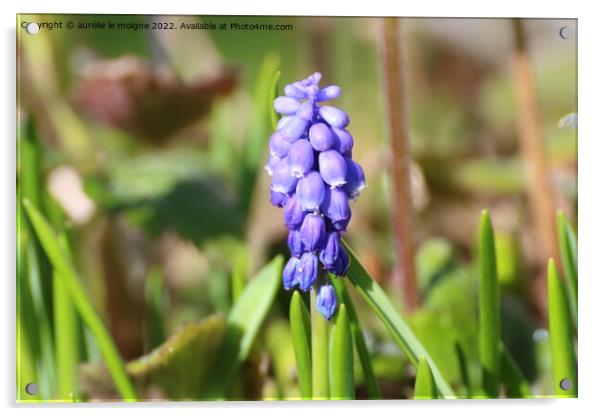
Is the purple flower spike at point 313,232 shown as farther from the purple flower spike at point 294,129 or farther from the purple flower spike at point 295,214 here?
the purple flower spike at point 294,129

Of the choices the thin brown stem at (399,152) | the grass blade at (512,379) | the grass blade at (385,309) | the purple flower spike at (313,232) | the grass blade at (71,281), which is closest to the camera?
the purple flower spike at (313,232)

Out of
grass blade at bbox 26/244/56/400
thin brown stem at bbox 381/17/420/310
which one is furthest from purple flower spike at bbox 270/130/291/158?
grass blade at bbox 26/244/56/400

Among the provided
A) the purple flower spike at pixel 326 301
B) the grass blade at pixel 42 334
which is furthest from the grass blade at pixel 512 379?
the grass blade at pixel 42 334

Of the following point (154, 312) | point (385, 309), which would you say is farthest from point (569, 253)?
point (154, 312)

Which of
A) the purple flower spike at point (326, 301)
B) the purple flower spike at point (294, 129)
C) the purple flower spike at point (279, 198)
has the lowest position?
the purple flower spike at point (326, 301)

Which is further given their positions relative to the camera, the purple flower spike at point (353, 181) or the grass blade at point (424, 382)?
the grass blade at point (424, 382)

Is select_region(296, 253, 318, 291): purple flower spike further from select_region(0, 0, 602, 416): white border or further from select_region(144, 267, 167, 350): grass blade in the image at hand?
select_region(144, 267, 167, 350): grass blade
